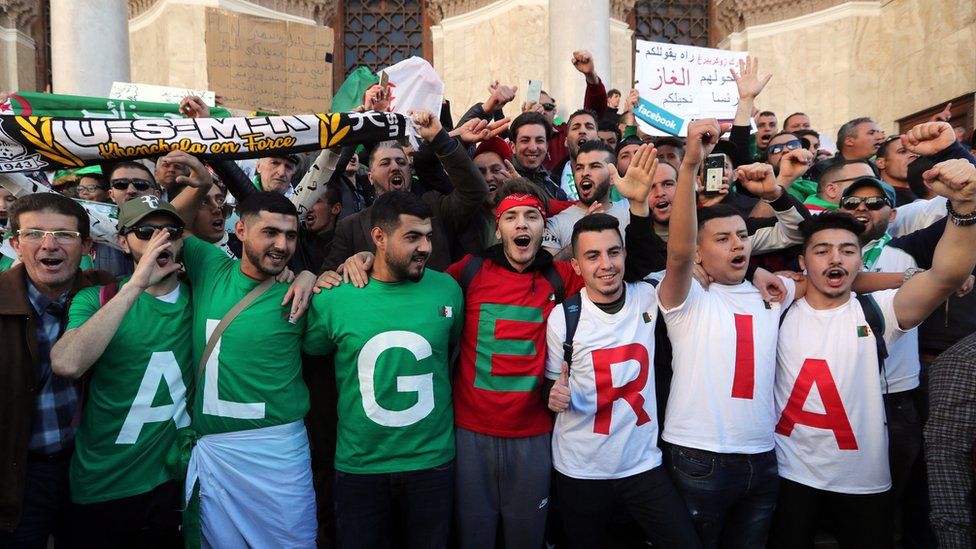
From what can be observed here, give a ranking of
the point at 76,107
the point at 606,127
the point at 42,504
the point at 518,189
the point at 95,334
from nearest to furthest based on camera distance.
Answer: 1. the point at 95,334
2. the point at 42,504
3. the point at 518,189
4. the point at 76,107
5. the point at 606,127

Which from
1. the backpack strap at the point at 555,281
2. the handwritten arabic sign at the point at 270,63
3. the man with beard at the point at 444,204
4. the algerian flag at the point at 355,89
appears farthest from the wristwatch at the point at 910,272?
the handwritten arabic sign at the point at 270,63

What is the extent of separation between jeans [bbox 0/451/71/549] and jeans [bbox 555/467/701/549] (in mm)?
2253

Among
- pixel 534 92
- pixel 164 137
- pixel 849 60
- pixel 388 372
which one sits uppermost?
pixel 849 60

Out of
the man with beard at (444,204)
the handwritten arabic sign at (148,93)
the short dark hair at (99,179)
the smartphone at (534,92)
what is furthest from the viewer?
the smartphone at (534,92)

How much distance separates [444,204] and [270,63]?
12.2 ft

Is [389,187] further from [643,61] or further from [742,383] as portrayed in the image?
[643,61]

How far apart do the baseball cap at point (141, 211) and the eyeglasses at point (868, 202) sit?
3.51m

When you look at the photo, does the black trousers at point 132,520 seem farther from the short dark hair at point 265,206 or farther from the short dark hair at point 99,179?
the short dark hair at point 99,179

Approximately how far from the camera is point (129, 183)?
373cm

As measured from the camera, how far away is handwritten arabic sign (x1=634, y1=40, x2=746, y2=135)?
6.65 m

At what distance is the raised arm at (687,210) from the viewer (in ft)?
8.95

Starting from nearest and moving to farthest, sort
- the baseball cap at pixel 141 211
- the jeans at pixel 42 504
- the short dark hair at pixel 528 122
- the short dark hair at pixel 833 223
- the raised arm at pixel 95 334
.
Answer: the raised arm at pixel 95 334
the jeans at pixel 42 504
the baseball cap at pixel 141 211
the short dark hair at pixel 833 223
the short dark hair at pixel 528 122

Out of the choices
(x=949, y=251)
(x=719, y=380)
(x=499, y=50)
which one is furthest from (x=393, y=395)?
(x=499, y=50)

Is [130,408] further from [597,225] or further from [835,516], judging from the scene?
[835,516]
